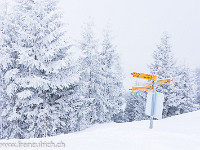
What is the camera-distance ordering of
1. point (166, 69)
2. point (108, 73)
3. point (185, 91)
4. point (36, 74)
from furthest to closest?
point (185, 91) → point (166, 69) → point (108, 73) → point (36, 74)

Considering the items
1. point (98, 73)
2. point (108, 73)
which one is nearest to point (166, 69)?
point (108, 73)

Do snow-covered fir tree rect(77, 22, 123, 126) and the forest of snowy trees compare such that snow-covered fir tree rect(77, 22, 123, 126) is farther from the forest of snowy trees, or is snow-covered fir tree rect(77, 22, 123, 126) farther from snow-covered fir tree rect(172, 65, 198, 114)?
snow-covered fir tree rect(172, 65, 198, 114)

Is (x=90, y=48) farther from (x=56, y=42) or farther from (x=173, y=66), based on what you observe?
(x=173, y=66)

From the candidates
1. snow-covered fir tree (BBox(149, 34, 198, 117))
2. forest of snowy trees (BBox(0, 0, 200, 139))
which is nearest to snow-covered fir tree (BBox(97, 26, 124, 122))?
snow-covered fir tree (BBox(149, 34, 198, 117))

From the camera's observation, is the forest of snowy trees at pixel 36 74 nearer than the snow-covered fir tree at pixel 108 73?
Yes

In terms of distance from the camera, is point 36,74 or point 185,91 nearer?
point 36,74

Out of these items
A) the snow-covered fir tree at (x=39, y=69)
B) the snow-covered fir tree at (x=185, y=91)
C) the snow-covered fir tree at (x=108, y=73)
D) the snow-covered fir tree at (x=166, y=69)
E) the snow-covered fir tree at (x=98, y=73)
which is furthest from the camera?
the snow-covered fir tree at (x=185, y=91)

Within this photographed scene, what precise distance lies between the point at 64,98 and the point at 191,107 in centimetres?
2174

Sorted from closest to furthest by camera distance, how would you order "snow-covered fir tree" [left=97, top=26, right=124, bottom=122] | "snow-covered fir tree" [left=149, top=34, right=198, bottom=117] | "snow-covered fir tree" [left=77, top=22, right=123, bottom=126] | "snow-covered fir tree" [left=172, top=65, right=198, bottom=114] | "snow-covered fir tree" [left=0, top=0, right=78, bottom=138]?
"snow-covered fir tree" [left=0, top=0, right=78, bottom=138] < "snow-covered fir tree" [left=77, top=22, right=123, bottom=126] < "snow-covered fir tree" [left=97, top=26, right=124, bottom=122] < "snow-covered fir tree" [left=149, top=34, right=198, bottom=117] < "snow-covered fir tree" [left=172, top=65, right=198, bottom=114]

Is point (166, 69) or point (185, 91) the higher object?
point (166, 69)

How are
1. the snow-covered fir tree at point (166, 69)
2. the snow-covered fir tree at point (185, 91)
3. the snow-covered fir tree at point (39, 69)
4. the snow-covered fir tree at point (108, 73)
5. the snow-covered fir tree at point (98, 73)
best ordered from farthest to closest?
the snow-covered fir tree at point (185, 91) < the snow-covered fir tree at point (166, 69) < the snow-covered fir tree at point (108, 73) < the snow-covered fir tree at point (98, 73) < the snow-covered fir tree at point (39, 69)

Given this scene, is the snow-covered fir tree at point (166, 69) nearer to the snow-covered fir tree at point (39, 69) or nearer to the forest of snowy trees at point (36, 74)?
the forest of snowy trees at point (36, 74)

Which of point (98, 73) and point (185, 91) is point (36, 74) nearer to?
point (98, 73)

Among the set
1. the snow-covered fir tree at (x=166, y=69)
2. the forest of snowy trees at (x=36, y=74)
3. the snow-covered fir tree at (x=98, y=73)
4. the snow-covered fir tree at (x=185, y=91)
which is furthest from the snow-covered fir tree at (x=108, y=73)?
the snow-covered fir tree at (x=185, y=91)
